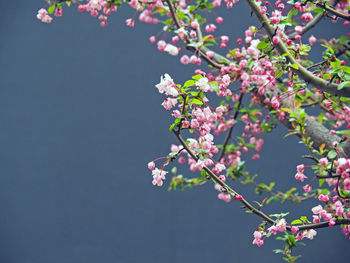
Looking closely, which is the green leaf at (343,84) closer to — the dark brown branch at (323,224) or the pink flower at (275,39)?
the pink flower at (275,39)

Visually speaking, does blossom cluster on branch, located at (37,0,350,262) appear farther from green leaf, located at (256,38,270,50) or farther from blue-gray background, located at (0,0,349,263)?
blue-gray background, located at (0,0,349,263)

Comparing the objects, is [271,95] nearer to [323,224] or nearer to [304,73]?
[304,73]

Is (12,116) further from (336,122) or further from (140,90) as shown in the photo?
(336,122)

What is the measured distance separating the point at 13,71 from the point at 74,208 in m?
0.90

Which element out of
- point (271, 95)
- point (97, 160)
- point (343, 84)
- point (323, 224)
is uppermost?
point (97, 160)

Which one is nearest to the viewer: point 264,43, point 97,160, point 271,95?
point 264,43

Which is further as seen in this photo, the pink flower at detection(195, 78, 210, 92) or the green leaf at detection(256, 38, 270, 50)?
the green leaf at detection(256, 38, 270, 50)

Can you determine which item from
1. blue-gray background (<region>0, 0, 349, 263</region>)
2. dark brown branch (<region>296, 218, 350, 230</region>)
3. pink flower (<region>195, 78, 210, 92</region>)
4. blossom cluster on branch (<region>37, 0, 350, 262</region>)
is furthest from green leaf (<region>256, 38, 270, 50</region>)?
blue-gray background (<region>0, 0, 349, 263</region>)

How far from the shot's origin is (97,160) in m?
2.51

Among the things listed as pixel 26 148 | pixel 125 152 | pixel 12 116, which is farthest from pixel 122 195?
pixel 12 116

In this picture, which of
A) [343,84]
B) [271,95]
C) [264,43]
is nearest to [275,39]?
[264,43]

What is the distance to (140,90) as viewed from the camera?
2605 millimetres

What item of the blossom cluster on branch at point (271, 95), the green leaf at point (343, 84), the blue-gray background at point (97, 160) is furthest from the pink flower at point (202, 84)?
the blue-gray background at point (97, 160)

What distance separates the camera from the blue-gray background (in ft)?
7.99
